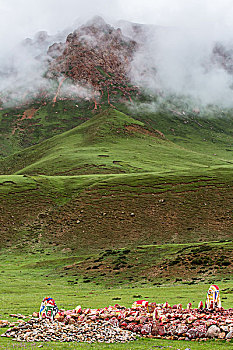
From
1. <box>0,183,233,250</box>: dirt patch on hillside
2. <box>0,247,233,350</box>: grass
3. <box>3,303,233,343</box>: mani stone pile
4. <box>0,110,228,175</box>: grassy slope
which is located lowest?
<box>0,247,233,350</box>: grass

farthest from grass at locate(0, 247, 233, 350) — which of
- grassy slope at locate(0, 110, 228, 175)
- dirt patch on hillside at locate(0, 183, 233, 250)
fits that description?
grassy slope at locate(0, 110, 228, 175)

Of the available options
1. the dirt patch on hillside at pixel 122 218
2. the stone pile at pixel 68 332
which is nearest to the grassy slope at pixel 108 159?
the dirt patch on hillside at pixel 122 218

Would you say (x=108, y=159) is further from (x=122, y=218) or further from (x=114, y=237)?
(x=114, y=237)

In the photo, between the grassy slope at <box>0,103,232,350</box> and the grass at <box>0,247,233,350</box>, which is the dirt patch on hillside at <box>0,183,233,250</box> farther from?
the grass at <box>0,247,233,350</box>

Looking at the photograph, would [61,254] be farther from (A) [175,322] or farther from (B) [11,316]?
(A) [175,322]

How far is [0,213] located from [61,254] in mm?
23915

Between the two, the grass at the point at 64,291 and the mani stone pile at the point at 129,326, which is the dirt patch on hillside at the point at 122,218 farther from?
the mani stone pile at the point at 129,326

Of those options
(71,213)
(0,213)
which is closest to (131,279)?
(71,213)

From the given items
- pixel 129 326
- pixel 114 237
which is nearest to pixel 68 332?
pixel 129 326

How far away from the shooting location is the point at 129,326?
2111 centimetres

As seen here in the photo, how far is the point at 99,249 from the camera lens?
67.6 m

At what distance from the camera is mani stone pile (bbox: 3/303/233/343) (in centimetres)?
1933

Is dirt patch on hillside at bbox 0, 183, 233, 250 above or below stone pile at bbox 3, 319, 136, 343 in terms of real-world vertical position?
above

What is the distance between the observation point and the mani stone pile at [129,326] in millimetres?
19328
